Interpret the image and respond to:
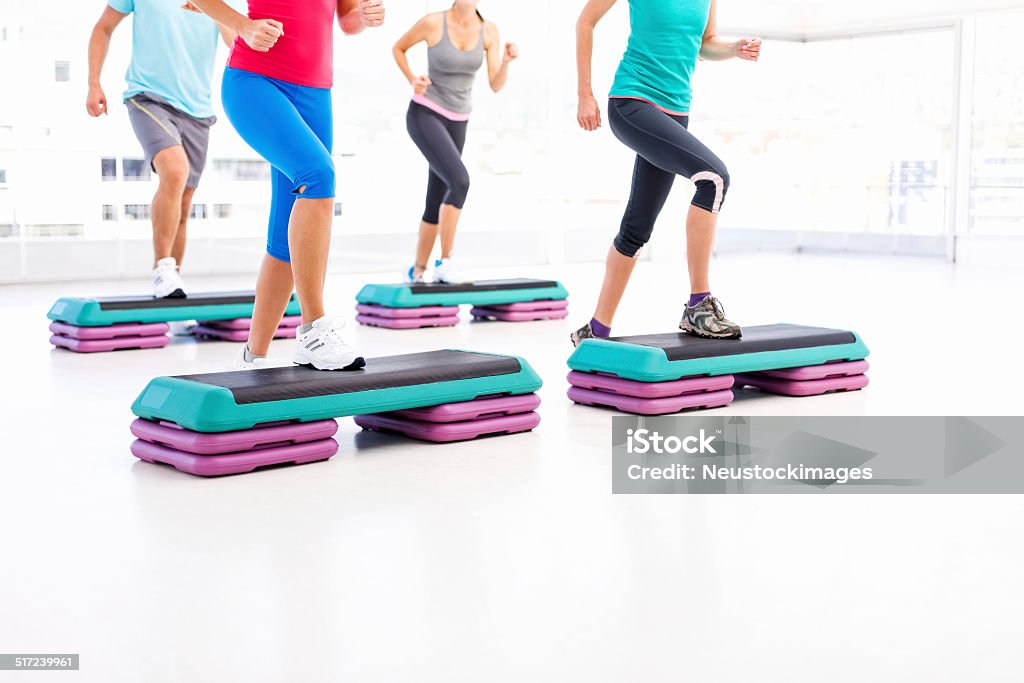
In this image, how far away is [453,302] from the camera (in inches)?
251

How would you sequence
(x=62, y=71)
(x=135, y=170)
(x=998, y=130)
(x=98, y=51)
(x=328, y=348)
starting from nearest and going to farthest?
(x=328, y=348), (x=98, y=51), (x=62, y=71), (x=135, y=170), (x=998, y=130)

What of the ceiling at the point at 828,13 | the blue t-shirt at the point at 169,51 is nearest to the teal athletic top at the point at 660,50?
the blue t-shirt at the point at 169,51

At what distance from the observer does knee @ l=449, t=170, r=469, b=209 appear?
629 centimetres

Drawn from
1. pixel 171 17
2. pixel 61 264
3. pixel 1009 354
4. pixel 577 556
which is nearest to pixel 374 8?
pixel 577 556

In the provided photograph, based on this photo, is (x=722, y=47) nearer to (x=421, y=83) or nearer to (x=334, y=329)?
(x=334, y=329)

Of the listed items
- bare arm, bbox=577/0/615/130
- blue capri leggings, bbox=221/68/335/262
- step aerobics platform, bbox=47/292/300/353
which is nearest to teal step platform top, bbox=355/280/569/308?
step aerobics platform, bbox=47/292/300/353

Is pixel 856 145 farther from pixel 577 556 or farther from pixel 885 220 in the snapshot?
pixel 577 556

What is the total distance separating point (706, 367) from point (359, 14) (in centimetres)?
153

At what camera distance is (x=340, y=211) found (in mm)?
10367

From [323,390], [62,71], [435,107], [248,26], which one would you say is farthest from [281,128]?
[62,71]

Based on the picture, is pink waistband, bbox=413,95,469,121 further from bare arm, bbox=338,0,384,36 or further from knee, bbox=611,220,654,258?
bare arm, bbox=338,0,384,36

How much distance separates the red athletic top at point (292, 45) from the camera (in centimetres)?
337

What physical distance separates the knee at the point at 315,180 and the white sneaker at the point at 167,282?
244 centimetres

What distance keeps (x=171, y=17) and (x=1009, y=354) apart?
13.0ft
